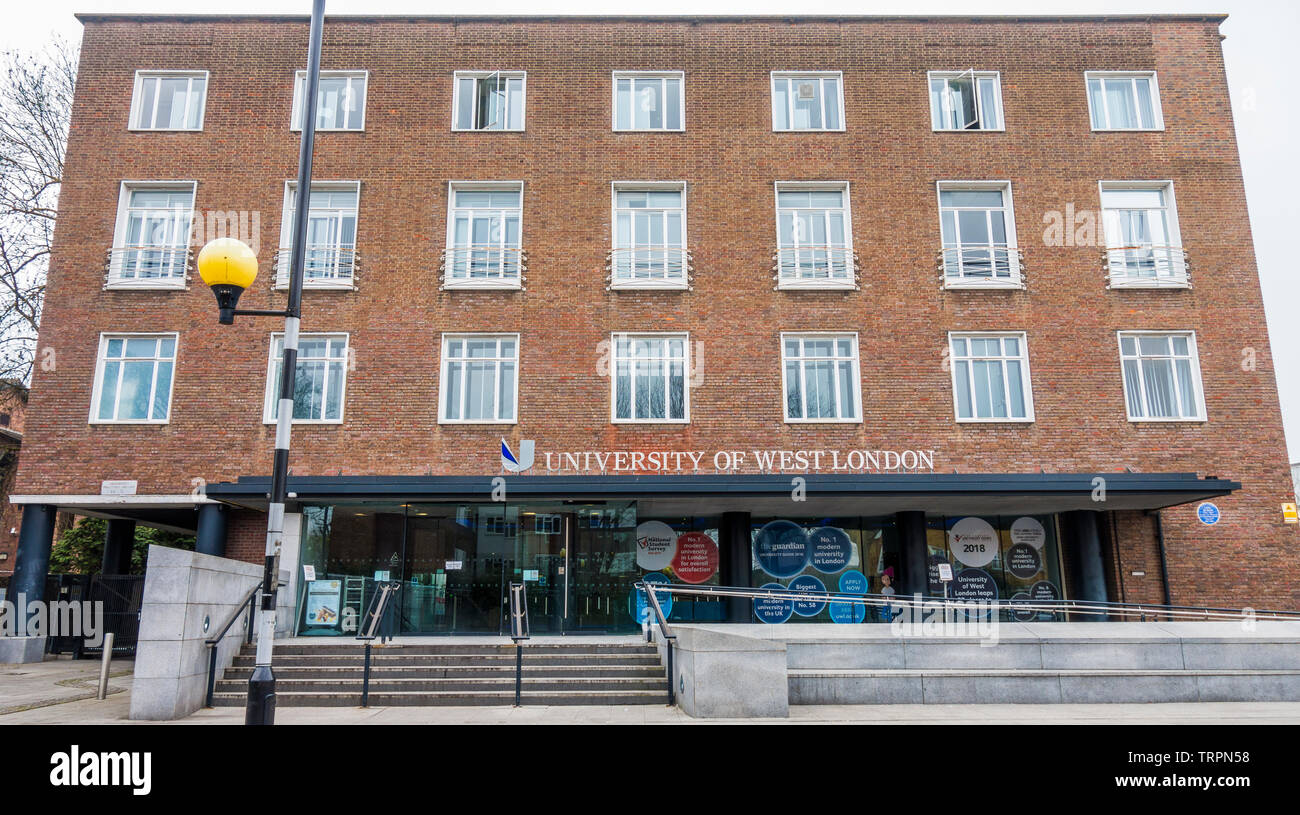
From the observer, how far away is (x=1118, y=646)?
1216 centimetres

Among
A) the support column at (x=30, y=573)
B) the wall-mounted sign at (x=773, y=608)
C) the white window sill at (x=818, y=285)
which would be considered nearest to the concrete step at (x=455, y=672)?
the wall-mounted sign at (x=773, y=608)

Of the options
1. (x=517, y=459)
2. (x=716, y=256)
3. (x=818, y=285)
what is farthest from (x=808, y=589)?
(x=716, y=256)

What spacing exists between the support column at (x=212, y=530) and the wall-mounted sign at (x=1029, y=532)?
1622 cm

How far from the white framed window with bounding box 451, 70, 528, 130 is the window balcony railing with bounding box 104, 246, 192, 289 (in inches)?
258

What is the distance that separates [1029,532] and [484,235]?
43.6ft

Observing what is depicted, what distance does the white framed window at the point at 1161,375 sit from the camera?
18844mm

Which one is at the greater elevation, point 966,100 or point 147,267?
point 966,100

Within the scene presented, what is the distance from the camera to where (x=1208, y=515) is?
1841 cm

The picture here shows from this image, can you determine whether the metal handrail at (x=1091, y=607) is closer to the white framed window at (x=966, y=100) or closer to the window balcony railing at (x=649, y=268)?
the window balcony railing at (x=649, y=268)

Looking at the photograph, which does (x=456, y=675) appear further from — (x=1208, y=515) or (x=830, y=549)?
(x=1208, y=515)

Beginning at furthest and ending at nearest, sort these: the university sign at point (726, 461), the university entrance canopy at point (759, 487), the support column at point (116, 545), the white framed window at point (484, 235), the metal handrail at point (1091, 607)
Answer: the support column at point (116, 545) < the white framed window at point (484, 235) < the university sign at point (726, 461) < the university entrance canopy at point (759, 487) < the metal handrail at point (1091, 607)

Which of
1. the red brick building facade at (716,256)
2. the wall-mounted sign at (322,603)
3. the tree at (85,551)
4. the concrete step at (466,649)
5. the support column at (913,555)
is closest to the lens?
the concrete step at (466,649)

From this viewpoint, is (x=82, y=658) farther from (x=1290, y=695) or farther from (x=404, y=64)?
(x=1290, y=695)

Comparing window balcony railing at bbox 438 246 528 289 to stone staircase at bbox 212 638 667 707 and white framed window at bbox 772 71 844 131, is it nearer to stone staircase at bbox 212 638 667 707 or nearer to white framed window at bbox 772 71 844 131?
white framed window at bbox 772 71 844 131
